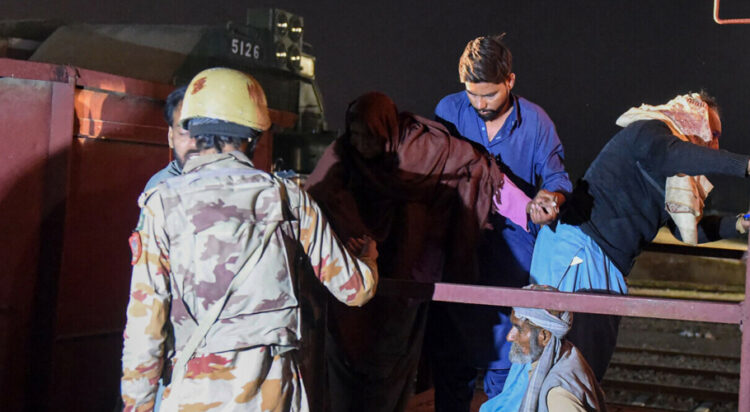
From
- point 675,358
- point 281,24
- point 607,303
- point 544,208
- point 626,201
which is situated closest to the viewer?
point 607,303

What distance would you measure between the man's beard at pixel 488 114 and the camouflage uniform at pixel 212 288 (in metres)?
1.63

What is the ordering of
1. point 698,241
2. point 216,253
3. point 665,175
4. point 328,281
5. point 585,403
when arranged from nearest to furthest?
1. point 216,253
2. point 328,281
3. point 585,403
4. point 665,175
5. point 698,241

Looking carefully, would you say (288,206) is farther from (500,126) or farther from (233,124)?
(500,126)

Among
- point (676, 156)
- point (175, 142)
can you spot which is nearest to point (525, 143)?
point (676, 156)

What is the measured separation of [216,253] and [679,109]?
7.24 feet

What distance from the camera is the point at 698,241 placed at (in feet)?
10.8

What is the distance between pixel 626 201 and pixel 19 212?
9.39 feet

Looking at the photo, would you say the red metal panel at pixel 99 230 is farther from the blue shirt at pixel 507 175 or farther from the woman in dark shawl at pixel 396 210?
the blue shirt at pixel 507 175

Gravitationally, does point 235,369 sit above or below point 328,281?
below

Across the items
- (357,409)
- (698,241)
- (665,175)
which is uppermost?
(665,175)

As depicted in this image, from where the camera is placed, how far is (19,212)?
3.42 m

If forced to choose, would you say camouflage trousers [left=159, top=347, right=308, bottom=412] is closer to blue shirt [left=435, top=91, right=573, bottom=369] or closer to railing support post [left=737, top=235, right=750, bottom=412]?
railing support post [left=737, top=235, right=750, bottom=412]

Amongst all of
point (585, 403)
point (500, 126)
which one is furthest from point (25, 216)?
point (585, 403)

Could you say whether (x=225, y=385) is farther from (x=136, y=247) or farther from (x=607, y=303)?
(x=607, y=303)
